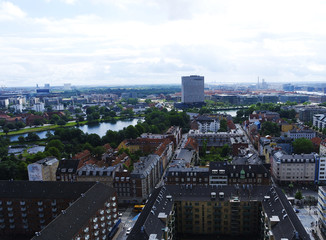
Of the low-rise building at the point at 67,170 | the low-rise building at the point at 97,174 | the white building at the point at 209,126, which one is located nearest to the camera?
the low-rise building at the point at 97,174

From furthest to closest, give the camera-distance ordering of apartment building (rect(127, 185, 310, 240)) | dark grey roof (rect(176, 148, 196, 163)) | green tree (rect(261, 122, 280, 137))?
green tree (rect(261, 122, 280, 137)), dark grey roof (rect(176, 148, 196, 163)), apartment building (rect(127, 185, 310, 240))

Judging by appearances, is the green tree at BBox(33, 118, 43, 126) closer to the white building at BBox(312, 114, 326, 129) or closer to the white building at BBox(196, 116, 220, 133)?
the white building at BBox(196, 116, 220, 133)

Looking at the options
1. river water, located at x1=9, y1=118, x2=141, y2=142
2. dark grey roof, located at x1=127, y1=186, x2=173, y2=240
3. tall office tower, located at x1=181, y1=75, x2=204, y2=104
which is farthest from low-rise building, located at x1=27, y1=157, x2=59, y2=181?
tall office tower, located at x1=181, y1=75, x2=204, y2=104

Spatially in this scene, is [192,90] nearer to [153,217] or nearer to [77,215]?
[153,217]

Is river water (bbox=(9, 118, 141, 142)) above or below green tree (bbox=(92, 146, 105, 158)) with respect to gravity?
below

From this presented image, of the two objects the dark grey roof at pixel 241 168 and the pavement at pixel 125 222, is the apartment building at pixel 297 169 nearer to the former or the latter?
the dark grey roof at pixel 241 168

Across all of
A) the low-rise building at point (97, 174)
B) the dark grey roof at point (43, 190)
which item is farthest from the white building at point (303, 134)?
the dark grey roof at point (43, 190)

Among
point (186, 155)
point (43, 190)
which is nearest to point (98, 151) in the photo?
point (186, 155)

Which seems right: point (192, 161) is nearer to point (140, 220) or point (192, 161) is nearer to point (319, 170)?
point (319, 170)
